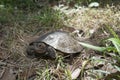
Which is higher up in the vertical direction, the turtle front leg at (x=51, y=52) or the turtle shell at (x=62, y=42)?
the turtle shell at (x=62, y=42)

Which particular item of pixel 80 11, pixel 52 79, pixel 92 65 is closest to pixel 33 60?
pixel 52 79

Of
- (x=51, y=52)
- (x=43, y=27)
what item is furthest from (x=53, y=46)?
(x=43, y=27)

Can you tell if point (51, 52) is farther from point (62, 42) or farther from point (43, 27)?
point (43, 27)

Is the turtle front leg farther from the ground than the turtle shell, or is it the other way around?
the turtle shell

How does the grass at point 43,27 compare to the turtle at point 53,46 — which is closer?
the grass at point 43,27

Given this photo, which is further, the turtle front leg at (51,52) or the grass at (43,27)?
the turtle front leg at (51,52)

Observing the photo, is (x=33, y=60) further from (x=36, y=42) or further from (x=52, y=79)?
(x=52, y=79)

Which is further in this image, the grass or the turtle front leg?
the turtle front leg

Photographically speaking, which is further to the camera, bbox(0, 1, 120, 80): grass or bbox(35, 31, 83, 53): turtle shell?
bbox(35, 31, 83, 53): turtle shell
